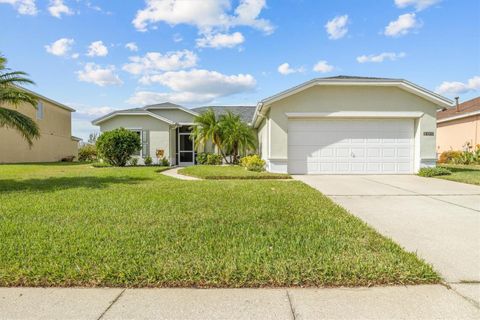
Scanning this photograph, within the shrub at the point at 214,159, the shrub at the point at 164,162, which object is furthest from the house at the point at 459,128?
the shrub at the point at 164,162

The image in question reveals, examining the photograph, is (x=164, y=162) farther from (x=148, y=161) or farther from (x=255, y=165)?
(x=255, y=165)

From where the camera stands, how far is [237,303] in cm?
254

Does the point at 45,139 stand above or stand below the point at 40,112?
below

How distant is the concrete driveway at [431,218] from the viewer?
331 centimetres

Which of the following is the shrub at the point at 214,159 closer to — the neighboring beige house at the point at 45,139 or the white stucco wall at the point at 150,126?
the white stucco wall at the point at 150,126

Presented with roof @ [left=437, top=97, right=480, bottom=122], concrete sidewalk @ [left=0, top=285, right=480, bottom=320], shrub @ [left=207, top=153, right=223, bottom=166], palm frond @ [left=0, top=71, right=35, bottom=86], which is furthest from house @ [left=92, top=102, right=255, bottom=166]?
roof @ [left=437, top=97, right=480, bottom=122]

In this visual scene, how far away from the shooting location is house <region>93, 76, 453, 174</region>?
12.2m

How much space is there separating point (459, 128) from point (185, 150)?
66.9 ft

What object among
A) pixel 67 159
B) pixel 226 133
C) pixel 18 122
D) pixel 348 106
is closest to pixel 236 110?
pixel 226 133

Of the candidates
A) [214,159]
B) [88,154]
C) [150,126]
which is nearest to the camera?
[214,159]

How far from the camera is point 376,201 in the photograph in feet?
22.4

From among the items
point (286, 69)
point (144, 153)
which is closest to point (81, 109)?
point (144, 153)

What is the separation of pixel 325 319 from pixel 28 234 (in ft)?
13.4

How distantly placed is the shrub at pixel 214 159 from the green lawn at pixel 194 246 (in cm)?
1204
